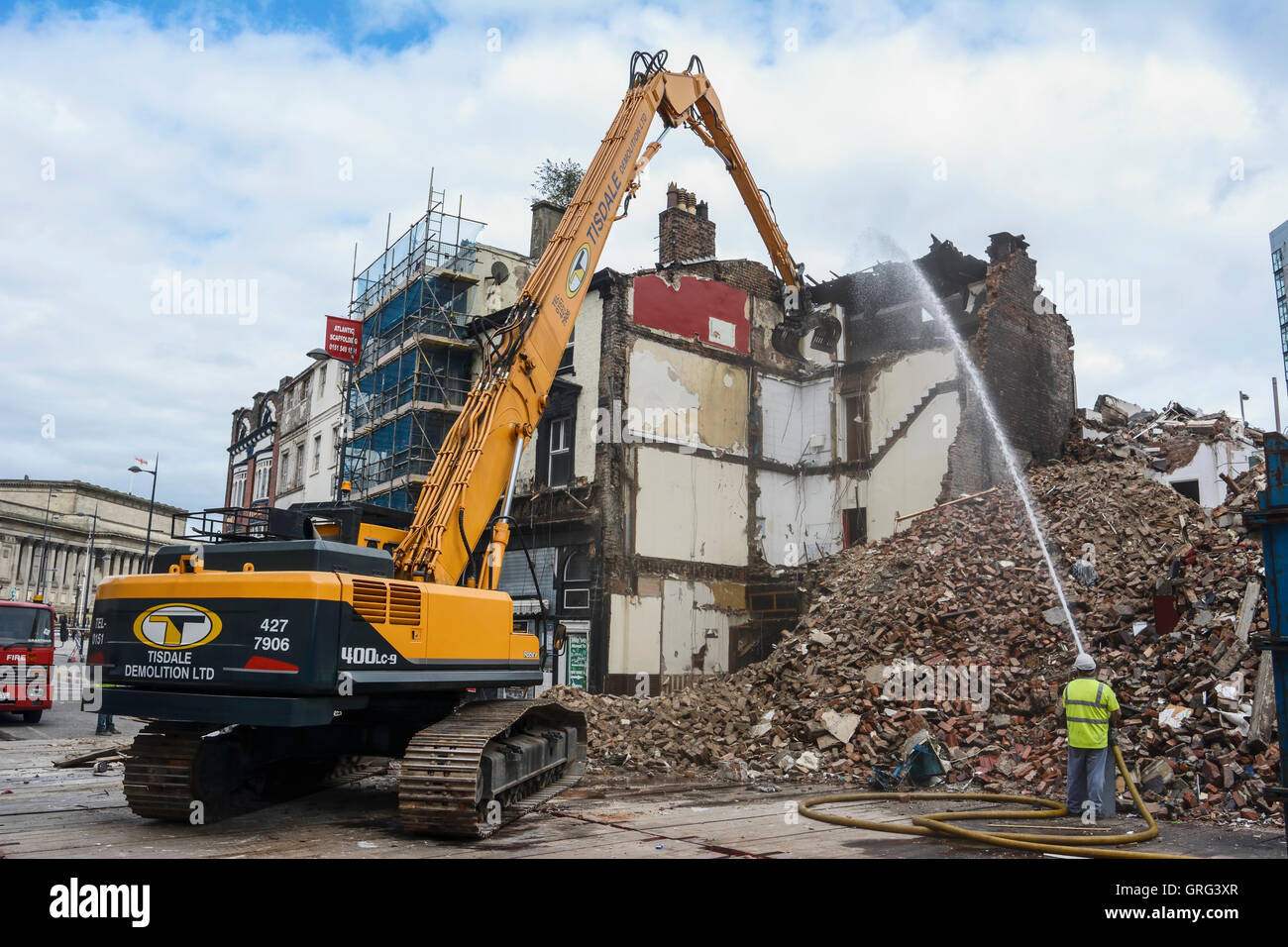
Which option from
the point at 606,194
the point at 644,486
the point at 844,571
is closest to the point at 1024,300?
the point at 844,571

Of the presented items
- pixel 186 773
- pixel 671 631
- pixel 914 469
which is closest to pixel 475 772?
pixel 186 773

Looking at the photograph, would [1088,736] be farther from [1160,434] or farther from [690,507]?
[1160,434]

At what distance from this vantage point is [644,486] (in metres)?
21.9

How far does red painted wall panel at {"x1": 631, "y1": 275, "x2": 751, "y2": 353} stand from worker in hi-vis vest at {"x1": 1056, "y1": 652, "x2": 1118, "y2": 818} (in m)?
14.8

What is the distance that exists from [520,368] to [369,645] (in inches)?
150

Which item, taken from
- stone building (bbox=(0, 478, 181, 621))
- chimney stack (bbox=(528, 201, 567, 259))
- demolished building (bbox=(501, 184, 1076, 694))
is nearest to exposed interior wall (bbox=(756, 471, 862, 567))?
demolished building (bbox=(501, 184, 1076, 694))

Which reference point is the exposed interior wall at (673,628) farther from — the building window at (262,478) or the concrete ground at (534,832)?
the building window at (262,478)

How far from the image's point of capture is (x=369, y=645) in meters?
7.66

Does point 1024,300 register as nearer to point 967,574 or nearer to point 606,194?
point 967,574

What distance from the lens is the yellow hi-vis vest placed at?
31.5ft

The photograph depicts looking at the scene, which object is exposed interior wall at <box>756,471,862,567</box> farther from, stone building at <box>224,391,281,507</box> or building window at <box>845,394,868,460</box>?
stone building at <box>224,391,281,507</box>
